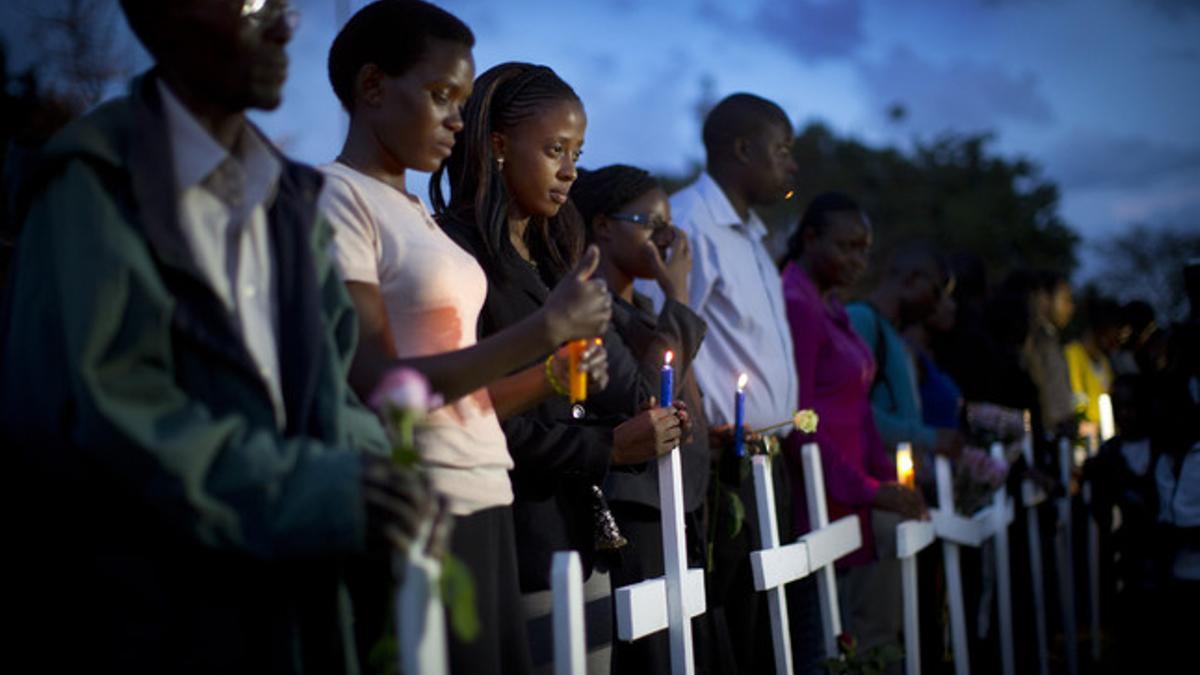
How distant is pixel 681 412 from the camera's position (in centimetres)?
376

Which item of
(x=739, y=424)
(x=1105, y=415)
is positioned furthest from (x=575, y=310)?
(x=1105, y=415)

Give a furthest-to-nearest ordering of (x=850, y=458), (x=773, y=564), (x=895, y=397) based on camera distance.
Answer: (x=895, y=397) < (x=850, y=458) < (x=773, y=564)

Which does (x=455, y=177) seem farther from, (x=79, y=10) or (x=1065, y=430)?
(x=79, y=10)

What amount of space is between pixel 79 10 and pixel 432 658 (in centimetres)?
1508

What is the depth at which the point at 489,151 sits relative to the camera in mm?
3648

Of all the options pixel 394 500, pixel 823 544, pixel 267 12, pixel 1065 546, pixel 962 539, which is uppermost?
pixel 267 12

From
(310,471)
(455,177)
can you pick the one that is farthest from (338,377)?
(455,177)

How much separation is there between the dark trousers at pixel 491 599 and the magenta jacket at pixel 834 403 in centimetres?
290

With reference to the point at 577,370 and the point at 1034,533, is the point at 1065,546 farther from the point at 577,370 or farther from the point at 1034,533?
the point at 577,370

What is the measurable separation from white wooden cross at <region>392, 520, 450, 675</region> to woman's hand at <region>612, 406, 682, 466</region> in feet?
5.42

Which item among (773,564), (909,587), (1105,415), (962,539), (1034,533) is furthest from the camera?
(1105,415)

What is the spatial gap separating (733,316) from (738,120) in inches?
40.8

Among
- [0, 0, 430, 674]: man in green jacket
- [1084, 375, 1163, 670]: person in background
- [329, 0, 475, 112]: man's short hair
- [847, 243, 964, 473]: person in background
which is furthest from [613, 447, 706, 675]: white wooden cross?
[1084, 375, 1163, 670]: person in background

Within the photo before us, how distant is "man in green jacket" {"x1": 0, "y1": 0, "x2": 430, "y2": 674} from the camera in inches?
71.9
